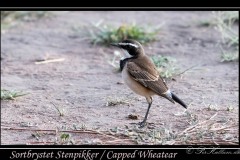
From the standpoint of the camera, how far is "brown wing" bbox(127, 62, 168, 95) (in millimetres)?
8320

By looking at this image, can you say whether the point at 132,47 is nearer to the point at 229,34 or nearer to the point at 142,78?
the point at 142,78

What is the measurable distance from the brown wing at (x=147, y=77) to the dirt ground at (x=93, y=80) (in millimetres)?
426

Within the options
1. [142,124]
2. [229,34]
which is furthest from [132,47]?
[229,34]

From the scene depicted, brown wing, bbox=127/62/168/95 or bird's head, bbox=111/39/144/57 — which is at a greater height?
bird's head, bbox=111/39/144/57

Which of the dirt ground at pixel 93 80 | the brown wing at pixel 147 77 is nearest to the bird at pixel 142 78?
the brown wing at pixel 147 77

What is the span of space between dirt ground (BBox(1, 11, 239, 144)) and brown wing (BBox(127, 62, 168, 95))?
43 cm

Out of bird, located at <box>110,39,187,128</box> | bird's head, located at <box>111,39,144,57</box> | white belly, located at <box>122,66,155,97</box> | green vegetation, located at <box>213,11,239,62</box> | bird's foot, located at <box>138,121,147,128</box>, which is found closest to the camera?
bird's foot, located at <box>138,121,147,128</box>

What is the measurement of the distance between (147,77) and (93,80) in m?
2.22

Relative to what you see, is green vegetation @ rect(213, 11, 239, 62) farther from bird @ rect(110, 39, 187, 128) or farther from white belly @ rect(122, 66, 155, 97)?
white belly @ rect(122, 66, 155, 97)

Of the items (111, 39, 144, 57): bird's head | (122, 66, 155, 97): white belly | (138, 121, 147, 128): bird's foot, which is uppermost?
(111, 39, 144, 57): bird's head

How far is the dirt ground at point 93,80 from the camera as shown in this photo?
8.31 meters

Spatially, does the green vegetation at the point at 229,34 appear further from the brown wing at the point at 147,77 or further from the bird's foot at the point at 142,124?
the bird's foot at the point at 142,124

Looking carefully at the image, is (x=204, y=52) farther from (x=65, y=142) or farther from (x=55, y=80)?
(x=65, y=142)

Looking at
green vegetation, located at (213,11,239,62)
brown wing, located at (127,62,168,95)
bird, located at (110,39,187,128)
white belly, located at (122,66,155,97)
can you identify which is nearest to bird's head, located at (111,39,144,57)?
bird, located at (110,39,187,128)
